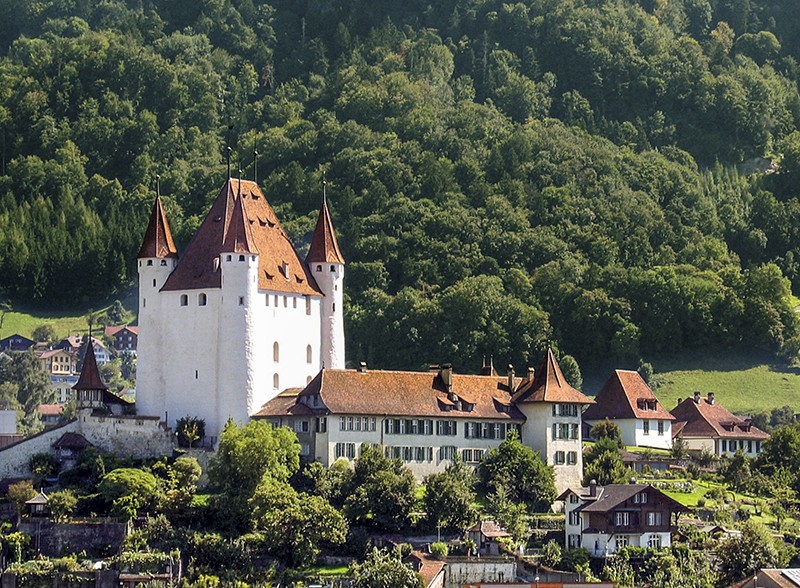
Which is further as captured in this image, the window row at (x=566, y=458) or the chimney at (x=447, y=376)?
the chimney at (x=447, y=376)

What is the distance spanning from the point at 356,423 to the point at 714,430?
31.6 metres

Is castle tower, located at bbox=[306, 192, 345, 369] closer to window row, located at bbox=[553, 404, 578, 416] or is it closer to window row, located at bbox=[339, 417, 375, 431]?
window row, located at bbox=[339, 417, 375, 431]

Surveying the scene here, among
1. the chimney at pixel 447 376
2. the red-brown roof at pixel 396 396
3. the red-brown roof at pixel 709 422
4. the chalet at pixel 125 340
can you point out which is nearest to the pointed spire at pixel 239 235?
the red-brown roof at pixel 396 396

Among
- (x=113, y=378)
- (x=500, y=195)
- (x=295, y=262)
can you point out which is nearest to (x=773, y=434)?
(x=295, y=262)

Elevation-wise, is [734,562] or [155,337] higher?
[155,337]

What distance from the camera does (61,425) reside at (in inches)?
4697

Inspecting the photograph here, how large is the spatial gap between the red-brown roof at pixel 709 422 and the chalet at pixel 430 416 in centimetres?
1862

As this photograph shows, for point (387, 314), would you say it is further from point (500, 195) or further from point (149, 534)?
point (149, 534)

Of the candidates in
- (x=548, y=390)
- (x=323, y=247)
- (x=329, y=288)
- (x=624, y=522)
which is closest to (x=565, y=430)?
(x=548, y=390)

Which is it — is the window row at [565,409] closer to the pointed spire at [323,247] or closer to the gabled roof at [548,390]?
the gabled roof at [548,390]

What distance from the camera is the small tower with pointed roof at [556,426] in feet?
400

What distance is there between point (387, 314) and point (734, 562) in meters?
56.4

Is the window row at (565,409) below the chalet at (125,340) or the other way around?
below

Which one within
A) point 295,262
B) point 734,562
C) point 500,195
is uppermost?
point 500,195
